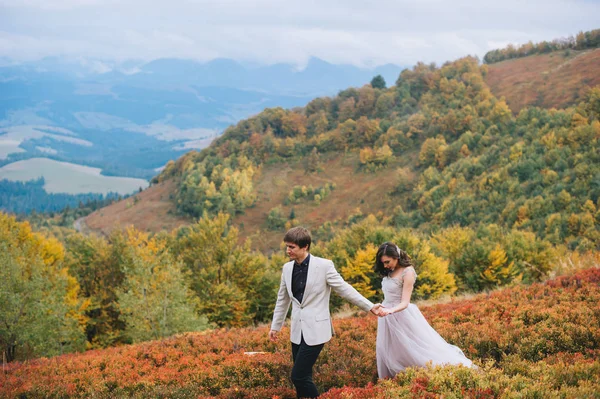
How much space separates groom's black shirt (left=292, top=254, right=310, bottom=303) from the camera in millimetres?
6758

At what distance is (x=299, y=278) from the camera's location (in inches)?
267

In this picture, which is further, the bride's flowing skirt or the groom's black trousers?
the bride's flowing skirt

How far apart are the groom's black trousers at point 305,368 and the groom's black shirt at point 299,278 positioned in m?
0.64

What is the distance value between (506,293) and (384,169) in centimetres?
9714

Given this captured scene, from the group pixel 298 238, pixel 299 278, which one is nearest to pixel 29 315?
pixel 299 278

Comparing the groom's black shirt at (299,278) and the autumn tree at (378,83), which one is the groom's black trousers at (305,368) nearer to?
the groom's black shirt at (299,278)

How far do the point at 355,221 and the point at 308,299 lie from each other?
8298cm

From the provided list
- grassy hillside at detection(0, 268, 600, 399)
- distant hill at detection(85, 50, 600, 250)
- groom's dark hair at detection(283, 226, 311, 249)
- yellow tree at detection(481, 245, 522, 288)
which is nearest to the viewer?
grassy hillside at detection(0, 268, 600, 399)

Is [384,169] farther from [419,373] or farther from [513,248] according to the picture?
[419,373]

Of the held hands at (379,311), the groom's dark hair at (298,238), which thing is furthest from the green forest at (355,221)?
the groom's dark hair at (298,238)

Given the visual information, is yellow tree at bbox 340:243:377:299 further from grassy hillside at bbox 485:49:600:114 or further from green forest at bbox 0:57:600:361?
grassy hillside at bbox 485:49:600:114

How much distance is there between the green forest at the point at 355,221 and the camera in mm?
23812

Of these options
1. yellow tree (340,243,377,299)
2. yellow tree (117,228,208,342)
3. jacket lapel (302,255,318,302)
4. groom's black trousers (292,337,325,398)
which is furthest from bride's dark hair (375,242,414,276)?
yellow tree (340,243,377,299)

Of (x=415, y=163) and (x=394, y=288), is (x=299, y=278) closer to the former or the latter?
(x=394, y=288)
